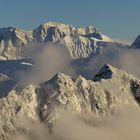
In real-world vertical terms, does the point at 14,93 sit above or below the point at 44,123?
above

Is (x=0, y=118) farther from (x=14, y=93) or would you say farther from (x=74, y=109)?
(x=74, y=109)

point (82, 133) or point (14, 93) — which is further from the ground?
point (14, 93)

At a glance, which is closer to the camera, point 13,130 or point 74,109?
point 13,130

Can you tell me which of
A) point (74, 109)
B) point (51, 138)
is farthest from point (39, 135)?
point (74, 109)

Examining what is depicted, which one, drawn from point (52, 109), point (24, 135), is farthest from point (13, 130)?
point (52, 109)

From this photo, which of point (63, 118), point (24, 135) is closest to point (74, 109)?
point (63, 118)

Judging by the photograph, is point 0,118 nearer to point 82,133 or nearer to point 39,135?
point 39,135

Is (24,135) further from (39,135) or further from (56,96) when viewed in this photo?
(56,96)
